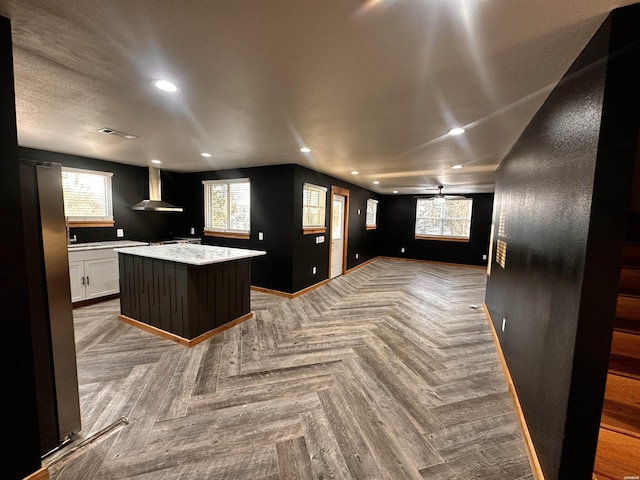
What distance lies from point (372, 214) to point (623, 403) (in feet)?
24.9

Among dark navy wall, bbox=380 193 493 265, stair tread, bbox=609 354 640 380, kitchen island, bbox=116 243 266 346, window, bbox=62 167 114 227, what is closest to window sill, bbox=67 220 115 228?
window, bbox=62 167 114 227

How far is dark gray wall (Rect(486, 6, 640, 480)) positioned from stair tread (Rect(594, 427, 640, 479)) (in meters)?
0.12

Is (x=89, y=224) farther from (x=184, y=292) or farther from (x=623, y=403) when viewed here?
(x=623, y=403)

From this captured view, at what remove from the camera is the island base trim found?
298 cm

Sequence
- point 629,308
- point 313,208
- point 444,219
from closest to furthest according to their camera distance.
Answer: point 629,308 < point 313,208 < point 444,219

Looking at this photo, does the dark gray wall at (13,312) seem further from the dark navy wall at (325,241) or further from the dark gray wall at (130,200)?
the dark gray wall at (130,200)

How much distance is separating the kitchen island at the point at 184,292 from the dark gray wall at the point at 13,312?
4.85 ft

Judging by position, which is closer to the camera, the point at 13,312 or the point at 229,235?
the point at 13,312

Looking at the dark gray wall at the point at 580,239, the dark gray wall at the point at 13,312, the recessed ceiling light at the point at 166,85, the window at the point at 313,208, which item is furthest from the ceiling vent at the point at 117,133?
the dark gray wall at the point at 580,239

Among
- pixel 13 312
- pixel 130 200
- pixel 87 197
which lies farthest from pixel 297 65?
pixel 130 200

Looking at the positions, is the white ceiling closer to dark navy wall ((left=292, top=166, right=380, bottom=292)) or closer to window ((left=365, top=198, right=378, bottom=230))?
dark navy wall ((left=292, top=166, right=380, bottom=292))

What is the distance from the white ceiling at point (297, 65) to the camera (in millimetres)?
1119

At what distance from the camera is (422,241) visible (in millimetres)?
8812

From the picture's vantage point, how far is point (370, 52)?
4.53 ft
